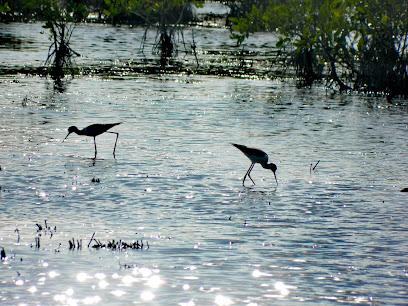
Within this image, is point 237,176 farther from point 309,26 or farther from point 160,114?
point 309,26

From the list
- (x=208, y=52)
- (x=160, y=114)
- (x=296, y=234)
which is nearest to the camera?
(x=296, y=234)

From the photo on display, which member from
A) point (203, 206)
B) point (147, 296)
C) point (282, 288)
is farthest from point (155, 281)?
point (203, 206)

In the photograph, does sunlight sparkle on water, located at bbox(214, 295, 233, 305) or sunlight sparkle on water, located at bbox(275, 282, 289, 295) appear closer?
sunlight sparkle on water, located at bbox(214, 295, 233, 305)

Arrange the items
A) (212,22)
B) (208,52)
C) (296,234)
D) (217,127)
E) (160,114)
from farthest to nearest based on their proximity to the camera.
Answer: (212,22), (208,52), (160,114), (217,127), (296,234)

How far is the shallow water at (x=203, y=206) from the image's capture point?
328 inches

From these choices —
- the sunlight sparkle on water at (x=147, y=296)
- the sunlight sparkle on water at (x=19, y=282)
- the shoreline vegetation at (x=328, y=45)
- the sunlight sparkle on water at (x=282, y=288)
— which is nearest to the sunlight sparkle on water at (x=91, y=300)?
the sunlight sparkle on water at (x=147, y=296)

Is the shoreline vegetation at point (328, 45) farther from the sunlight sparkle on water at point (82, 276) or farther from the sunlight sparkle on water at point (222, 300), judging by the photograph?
the sunlight sparkle on water at point (222, 300)

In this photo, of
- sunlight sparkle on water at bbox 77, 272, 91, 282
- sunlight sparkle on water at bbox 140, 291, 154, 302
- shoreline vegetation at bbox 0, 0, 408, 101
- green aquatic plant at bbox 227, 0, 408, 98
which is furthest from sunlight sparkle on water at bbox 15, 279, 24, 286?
green aquatic plant at bbox 227, 0, 408, 98

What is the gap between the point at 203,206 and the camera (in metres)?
11.9

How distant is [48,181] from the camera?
43.9 ft

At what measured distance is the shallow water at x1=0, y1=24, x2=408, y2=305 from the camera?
8.32 meters

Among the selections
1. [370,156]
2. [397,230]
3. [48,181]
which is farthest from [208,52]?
[397,230]

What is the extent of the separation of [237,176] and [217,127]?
6.52m

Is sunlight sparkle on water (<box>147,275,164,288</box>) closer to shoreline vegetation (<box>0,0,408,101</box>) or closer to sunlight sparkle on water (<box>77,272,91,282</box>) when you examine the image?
sunlight sparkle on water (<box>77,272,91,282</box>)
